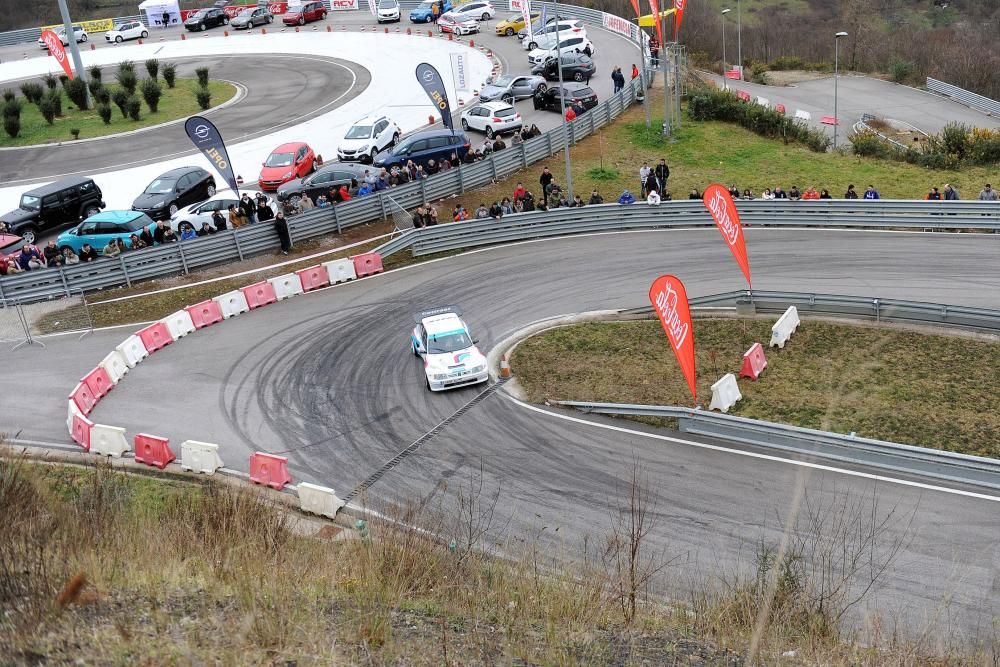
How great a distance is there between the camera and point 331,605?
11.1 meters

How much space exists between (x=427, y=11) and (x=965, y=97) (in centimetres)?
3493

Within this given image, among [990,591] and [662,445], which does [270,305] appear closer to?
[662,445]

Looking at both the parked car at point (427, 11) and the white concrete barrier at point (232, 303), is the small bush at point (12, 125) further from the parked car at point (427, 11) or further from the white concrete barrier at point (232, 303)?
the parked car at point (427, 11)

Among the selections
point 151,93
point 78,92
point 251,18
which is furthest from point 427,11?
point 78,92

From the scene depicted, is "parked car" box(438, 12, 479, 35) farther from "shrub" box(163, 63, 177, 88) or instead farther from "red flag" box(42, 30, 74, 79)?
"red flag" box(42, 30, 74, 79)

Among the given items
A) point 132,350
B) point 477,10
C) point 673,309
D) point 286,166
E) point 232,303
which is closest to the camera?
point 673,309

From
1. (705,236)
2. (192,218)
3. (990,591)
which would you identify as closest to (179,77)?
(192,218)

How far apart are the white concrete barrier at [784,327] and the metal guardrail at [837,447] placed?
4242 mm

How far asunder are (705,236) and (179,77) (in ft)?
131

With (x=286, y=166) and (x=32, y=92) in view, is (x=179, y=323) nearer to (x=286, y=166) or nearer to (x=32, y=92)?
(x=286, y=166)

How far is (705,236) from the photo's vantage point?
29.7 meters

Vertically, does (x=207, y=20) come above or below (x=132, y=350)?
above

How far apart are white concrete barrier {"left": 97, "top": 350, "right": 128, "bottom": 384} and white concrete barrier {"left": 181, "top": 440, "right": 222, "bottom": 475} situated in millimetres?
5395

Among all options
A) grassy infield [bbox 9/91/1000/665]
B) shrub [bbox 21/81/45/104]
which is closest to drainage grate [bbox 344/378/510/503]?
grassy infield [bbox 9/91/1000/665]
